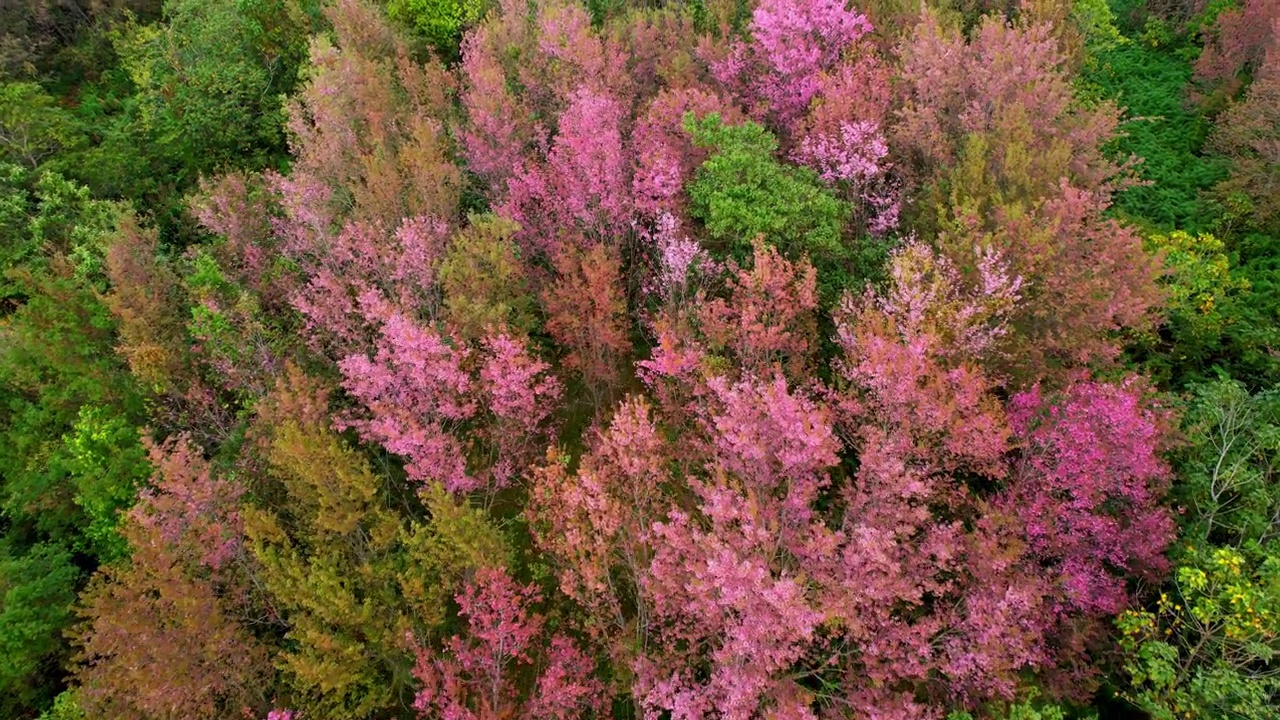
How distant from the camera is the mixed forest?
56.0 ft

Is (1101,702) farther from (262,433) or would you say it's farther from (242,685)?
(262,433)

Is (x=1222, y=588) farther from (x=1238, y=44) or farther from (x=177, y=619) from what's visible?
(x=1238, y=44)

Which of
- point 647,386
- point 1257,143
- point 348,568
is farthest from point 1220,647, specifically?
point 1257,143

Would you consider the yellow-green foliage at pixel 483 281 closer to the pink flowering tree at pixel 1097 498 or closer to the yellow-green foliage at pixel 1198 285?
the pink flowering tree at pixel 1097 498

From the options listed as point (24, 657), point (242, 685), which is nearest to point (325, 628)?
point (242, 685)

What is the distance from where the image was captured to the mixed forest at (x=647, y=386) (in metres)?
17.1

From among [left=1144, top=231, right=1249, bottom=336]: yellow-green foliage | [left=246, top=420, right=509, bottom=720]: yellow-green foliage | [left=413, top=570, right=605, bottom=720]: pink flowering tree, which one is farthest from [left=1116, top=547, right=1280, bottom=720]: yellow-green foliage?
[left=246, top=420, right=509, bottom=720]: yellow-green foliage

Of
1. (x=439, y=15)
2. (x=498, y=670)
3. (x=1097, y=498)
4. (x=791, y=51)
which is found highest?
(x=791, y=51)

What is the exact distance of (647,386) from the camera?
23672mm

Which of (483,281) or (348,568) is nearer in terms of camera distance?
(348,568)

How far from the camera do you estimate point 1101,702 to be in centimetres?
1802

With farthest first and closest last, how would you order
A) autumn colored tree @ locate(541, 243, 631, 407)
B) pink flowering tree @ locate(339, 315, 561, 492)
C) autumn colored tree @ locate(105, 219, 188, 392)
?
autumn colored tree @ locate(105, 219, 188, 392) < autumn colored tree @ locate(541, 243, 631, 407) < pink flowering tree @ locate(339, 315, 561, 492)

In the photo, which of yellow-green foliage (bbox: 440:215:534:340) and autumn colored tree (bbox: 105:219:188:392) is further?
autumn colored tree (bbox: 105:219:188:392)

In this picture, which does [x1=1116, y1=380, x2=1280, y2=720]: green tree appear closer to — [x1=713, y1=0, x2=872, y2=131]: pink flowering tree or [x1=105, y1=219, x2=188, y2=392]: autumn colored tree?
[x1=713, y1=0, x2=872, y2=131]: pink flowering tree
